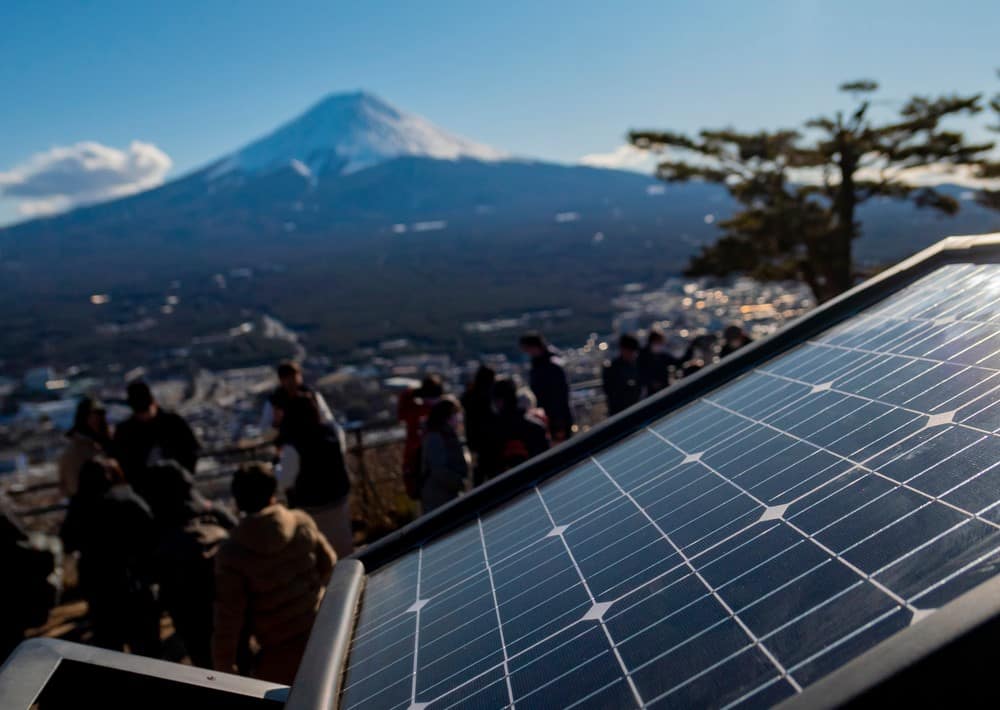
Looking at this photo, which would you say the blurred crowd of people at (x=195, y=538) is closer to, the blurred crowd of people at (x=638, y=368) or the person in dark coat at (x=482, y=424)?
the person in dark coat at (x=482, y=424)

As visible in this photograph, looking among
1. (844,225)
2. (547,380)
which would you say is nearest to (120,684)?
(547,380)

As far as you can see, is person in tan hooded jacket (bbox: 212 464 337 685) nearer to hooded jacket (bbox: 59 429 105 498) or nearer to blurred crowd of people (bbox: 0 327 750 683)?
blurred crowd of people (bbox: 0 327 750 683)

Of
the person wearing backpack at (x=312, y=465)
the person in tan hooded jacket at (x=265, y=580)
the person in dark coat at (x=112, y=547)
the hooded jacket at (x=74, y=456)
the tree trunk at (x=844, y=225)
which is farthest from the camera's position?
the tree trunk at (x=844, y=225)

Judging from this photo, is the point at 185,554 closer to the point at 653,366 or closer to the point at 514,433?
the point at 514,433

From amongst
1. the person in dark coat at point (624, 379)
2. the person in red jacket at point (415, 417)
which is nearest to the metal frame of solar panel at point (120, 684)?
the person in red jacket at point (415, 417)

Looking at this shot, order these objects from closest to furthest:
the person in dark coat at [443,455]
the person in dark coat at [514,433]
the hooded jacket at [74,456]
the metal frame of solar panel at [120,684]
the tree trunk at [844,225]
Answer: the metal frame of solar panel at [120,684]
the person in dark coat at [443,455]
the person in dark coat at [514,433]
the hooded jacket at [74,456]
the tree trunk at [844,225]

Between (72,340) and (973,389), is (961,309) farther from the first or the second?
(72,340)

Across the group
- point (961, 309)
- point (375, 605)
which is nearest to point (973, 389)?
point (961, 309)

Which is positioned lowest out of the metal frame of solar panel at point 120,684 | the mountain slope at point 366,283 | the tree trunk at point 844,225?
the mountain slope at point 366,283
